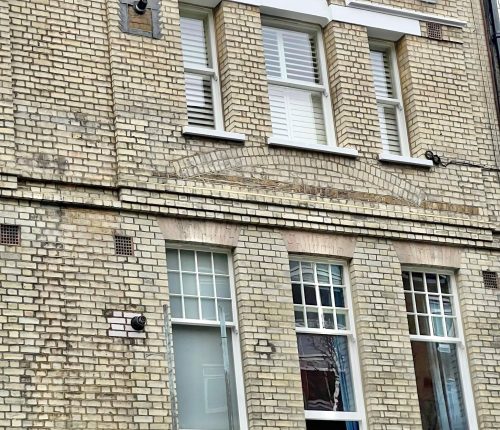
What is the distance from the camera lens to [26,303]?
50.3ft

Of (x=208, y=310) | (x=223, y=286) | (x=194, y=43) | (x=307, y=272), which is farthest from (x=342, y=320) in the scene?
(x=194, y=43)

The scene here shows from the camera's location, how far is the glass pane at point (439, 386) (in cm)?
1803

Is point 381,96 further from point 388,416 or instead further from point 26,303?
point 26,303

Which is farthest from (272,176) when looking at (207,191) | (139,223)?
(139,223)

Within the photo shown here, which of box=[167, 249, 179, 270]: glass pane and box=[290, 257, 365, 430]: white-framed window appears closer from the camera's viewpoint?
box=[167, 249, 179, 270]: glass pane

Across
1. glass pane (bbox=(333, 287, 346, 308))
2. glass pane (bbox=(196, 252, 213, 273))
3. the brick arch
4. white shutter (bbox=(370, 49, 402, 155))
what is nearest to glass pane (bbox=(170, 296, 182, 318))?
glass pane (bbox=(196, 252, 213, 273))

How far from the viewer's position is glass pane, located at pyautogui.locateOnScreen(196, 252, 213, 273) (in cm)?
1705

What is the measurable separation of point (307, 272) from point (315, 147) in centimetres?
179

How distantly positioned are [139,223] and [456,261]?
4967 millimetres

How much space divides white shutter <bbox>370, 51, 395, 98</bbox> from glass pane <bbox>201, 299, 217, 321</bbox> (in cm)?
477

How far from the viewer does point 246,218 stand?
17.3 m

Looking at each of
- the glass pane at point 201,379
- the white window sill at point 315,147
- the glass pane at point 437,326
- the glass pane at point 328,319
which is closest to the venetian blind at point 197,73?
the white window sill at point 315,147

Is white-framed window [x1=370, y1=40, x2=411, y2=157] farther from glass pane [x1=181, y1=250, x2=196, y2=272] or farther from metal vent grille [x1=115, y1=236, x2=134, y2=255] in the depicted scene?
metal vent grille [x1=115, y1=236, x2=134, y2=255]

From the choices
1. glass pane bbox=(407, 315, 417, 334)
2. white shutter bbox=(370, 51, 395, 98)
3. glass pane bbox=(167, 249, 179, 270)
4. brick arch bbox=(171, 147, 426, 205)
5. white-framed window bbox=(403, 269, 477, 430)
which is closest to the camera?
glass pane bbox=(167, 249, 179, 270)
